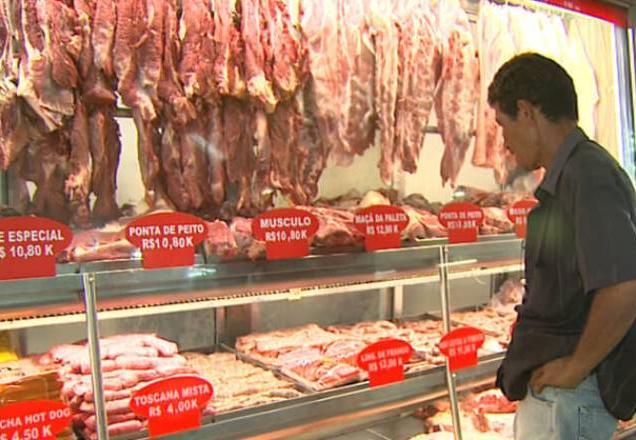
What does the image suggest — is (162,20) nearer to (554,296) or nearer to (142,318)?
(142,318)

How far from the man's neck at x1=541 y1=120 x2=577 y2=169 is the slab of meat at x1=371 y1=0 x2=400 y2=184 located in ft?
2.67

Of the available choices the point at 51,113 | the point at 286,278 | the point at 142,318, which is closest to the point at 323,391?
the point at 286,278

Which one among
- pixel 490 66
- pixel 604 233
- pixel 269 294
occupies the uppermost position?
pixel 490 66

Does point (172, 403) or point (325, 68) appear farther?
point (325, 68)

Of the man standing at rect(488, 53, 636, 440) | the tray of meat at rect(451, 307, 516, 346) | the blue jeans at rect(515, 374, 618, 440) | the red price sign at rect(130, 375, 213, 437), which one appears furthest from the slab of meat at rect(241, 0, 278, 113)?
the tray of meat at rect(451, 307, 516, 346)

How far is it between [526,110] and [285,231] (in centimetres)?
81

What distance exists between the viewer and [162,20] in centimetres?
205

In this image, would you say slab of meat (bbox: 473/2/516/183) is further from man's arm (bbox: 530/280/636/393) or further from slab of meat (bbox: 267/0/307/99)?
man's arm (bbox: 530/280/636/393)

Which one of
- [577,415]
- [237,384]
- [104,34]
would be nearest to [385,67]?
[104,34]

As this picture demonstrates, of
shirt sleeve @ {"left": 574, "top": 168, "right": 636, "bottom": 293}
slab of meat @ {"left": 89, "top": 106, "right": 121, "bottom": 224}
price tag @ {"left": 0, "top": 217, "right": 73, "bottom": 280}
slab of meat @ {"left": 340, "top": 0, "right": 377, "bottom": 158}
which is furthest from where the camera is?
slab of meat @ {"left": 340, "top": 0, "right": 377, "bottom": 158}

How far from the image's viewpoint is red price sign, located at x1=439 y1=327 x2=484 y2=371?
241 centimetres

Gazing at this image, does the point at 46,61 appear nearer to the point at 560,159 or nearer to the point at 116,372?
the point at 116,372

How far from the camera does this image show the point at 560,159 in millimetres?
1837

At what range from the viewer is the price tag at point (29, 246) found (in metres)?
1.53
